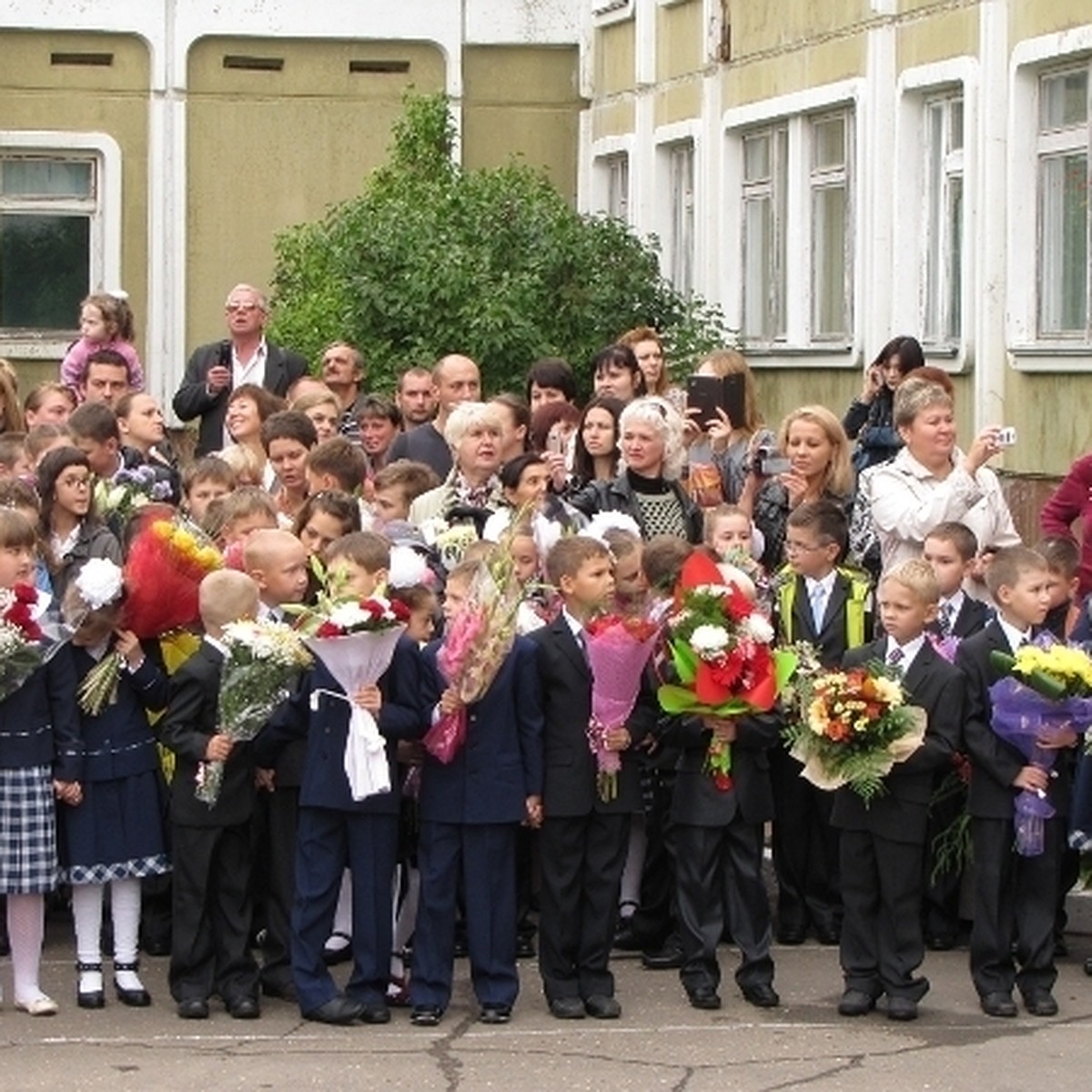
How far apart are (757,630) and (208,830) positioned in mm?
1965

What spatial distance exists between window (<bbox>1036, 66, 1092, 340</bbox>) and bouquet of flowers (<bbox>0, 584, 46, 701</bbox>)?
924 centimetres

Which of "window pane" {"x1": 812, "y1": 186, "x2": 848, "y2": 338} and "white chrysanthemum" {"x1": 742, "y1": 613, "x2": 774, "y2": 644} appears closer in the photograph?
"white chrysanthemum" {"x1": 742, "y1": 613, "x2": 774, "y2": 644}

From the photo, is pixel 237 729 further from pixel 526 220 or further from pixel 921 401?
pixel 526 220

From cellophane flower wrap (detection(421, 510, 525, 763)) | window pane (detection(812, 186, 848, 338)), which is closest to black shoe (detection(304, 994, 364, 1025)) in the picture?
cellophane flower wrap (detection(421, 510, 525, 763))

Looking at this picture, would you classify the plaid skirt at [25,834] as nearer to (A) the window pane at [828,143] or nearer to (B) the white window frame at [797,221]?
(B) the white window frame at [797,221]

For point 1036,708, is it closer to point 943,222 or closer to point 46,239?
point 943,222

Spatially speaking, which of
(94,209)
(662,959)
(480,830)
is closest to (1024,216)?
(662,959)

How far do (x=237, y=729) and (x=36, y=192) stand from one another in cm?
2011

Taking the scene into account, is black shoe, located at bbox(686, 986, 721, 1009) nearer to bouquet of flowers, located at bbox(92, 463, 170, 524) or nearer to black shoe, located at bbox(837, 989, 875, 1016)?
black shoe, located at bbox(837, 989, 875, 1016)

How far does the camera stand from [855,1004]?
10398mm

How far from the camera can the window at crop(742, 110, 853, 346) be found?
22.9 m

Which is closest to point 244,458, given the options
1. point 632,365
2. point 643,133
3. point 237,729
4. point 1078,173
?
point 632,365

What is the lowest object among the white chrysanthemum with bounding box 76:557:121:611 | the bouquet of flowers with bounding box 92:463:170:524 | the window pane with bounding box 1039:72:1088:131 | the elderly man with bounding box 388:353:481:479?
the white chrysanthemum with bounding box 76:557:121:611

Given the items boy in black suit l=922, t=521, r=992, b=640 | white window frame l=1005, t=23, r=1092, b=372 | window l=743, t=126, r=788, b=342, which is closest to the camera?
boy in black suit l=922, t=521, r=992, b=640
